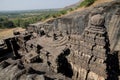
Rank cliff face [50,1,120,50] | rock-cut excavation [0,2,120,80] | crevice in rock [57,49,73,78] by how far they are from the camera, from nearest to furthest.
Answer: rock-cut excavation [0,2,120,80] < crevice in rock [57,49,73,78] < cliff face [50,1,120,50]

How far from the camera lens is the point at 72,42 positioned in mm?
16641

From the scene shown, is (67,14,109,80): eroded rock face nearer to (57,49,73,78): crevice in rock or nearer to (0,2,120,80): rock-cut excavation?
(0,2,120,80): rock-cut excavation

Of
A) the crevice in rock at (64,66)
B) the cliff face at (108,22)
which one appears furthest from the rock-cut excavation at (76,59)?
the cliff face at (108,22)

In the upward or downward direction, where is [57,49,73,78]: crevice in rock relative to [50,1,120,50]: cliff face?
downward

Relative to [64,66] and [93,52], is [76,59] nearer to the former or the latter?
[93,52]

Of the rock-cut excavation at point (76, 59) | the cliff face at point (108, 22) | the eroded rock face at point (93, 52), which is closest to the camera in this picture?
the eroded rock face at point (93, 52)

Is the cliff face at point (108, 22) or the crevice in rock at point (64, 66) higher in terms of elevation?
the cliff face at point (108, 22)

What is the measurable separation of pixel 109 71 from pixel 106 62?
110 centimetres

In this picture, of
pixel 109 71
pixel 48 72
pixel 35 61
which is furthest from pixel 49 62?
pixel 109 71

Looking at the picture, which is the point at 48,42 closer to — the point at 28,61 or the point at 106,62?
the point at 28,61

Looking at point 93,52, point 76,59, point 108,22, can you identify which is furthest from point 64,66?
point 108,22

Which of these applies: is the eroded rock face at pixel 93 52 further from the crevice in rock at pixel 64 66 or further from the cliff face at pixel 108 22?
the cliff face at pixel 108 22

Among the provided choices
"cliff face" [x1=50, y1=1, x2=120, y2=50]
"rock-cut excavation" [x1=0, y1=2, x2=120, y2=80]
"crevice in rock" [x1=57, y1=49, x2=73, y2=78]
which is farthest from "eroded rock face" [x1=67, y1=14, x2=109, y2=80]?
"cliff face" [x1=50, y1=1, x2=120, y2=50]

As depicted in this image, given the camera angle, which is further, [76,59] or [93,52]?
[76,59]
